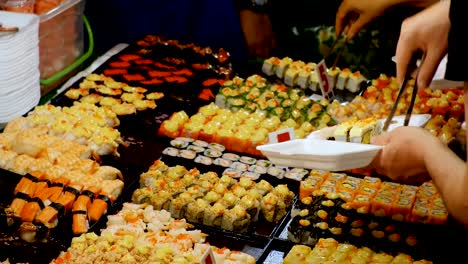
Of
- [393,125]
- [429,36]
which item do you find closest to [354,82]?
[393,125]

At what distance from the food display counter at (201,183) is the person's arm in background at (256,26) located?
0.85 metres

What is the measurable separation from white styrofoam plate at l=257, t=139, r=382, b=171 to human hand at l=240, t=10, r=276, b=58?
3.07 metres

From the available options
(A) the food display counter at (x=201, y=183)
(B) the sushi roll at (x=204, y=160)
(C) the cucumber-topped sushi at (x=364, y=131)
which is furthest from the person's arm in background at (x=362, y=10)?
(B) the sushi roll at (x=204, y=160)

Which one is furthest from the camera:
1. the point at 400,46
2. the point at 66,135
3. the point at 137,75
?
the point at 137,75

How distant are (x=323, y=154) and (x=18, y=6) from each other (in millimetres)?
2777

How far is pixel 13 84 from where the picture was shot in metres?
4.46

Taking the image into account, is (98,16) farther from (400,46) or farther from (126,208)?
(400,46)

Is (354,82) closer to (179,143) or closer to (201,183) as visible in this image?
(179,143)

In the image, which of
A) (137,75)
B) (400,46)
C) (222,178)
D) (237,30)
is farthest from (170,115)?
(400,46)

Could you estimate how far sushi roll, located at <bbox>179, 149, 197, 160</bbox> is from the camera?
425 cm

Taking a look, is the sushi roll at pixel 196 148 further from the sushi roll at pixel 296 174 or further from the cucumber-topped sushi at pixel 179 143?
the sushi roll at pixel 296 174

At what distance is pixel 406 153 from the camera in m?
2.82

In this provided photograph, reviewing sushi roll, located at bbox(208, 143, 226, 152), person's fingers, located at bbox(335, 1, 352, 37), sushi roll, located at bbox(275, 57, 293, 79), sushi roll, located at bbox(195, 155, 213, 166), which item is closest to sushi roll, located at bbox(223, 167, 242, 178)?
sushi roll, located at bbox(195, 155, 213, 166)

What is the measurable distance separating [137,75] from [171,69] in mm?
261
